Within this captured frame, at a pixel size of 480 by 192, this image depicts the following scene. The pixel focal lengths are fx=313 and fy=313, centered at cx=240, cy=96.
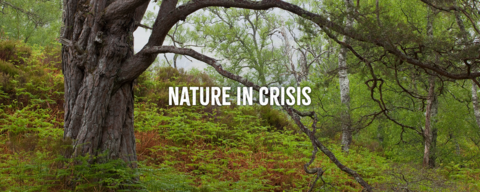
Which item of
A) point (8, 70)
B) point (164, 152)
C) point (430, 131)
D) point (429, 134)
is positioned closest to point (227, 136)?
point (164, 152)

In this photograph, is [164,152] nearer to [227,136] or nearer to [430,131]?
[227,136]

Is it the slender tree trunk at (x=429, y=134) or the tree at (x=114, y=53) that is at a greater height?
the tree at (x=114, y=53)

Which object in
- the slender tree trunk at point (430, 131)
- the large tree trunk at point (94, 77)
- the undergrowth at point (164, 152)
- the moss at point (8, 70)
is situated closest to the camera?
the undergrowth at point (164, 152)

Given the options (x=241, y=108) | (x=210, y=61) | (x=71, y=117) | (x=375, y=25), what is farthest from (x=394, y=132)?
(x=71, y=117)

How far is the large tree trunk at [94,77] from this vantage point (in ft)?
14.1

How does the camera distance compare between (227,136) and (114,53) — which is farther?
(227,136)

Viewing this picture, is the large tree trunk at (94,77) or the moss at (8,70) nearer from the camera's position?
the large tree trunk at (94,77)

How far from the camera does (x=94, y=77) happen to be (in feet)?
14.2

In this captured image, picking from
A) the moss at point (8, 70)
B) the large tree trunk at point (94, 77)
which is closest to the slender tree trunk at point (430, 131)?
the large tree trunk at point (94, 77)

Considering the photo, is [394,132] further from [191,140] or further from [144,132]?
[144,132]

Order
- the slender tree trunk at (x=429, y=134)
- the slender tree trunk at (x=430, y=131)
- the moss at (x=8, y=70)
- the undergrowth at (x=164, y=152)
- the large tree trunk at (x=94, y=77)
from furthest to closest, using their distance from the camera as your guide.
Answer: the slender tree trunk at (x=429, y=134) → the slender tree trunk at (x=430, y=131) → the moss at (x=8, y=70) → the large tree trunk at (x=94, y=77) → the undergrowth at (x=164, y=152)

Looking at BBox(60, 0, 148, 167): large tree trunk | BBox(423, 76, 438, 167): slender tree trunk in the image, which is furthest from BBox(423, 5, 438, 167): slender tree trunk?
BBox(60, 0, 148, 167): large tree trunk

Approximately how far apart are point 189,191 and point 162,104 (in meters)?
6.45

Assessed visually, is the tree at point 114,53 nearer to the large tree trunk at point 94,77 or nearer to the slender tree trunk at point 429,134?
the large tree trunk at point 94,77
